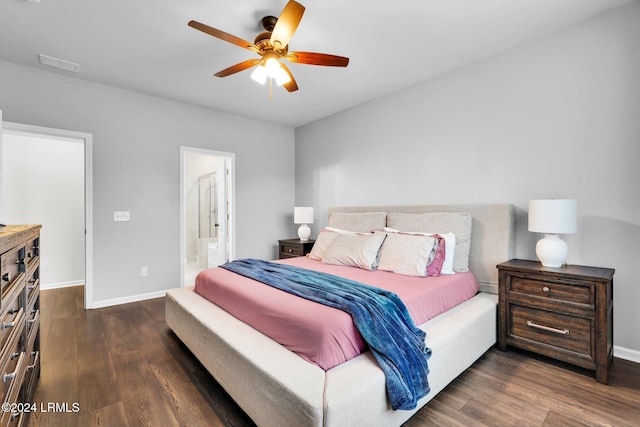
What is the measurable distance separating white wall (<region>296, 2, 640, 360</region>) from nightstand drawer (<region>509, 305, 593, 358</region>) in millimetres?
530

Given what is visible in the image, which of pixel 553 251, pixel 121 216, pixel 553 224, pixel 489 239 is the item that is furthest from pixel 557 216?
pixel 121 216

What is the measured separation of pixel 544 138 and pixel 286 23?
2.34 metres

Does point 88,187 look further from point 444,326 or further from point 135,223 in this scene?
point 444,326

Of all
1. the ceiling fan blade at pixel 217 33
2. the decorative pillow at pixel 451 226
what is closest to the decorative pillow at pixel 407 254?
the decorative pillow at pixel 451 226

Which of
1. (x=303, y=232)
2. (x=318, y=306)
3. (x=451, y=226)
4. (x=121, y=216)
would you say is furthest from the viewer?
(x=303, y=232)

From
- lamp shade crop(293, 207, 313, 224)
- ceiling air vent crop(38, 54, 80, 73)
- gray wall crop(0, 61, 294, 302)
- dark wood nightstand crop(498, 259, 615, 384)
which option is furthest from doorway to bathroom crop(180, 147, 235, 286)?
dark wood nightstand crop(498, 259, 615, 384)

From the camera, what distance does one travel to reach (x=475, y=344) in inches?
85.6

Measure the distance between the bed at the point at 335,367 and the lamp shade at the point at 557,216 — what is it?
42cm

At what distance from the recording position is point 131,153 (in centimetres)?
370

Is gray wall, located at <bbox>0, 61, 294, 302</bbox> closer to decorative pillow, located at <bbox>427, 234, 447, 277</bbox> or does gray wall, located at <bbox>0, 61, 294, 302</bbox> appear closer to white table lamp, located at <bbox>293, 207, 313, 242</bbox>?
white table lamp, located at <bbox>293, 207, 313, 242</bbox>

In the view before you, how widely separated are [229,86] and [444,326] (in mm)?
3361

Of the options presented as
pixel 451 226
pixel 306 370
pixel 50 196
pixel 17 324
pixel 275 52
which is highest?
pixel 275 52

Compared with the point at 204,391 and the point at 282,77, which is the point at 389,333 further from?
the point at 282,77

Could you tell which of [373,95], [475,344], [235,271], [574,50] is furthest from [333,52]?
[475,344]
